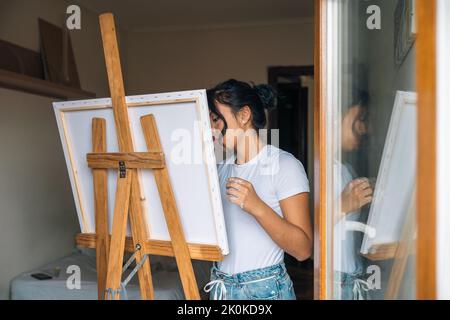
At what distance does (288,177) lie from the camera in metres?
1.70

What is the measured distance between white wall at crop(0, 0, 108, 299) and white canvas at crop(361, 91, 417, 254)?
2434 millimetres

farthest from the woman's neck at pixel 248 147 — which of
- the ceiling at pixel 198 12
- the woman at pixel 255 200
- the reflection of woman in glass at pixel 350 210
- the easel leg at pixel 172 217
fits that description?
the ceiling at pixel 198 12

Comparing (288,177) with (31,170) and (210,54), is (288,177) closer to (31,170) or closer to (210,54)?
(31,170)

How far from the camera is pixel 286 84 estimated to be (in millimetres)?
4938

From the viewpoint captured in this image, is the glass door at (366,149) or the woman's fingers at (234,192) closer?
the glass door at (366,149)

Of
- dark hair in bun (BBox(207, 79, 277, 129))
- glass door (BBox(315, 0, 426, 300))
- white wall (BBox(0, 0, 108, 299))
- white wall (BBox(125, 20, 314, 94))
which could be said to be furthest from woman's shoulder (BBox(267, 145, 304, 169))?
white wall (BBox(125, 20, 314, 94))

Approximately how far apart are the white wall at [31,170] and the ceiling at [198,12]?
0.43 m

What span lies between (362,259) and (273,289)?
51cm

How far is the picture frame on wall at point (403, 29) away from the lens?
40.4 inches

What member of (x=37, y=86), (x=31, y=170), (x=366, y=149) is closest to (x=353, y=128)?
(x=366, y=149)

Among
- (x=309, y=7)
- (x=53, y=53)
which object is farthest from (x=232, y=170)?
(x=309, y=7)

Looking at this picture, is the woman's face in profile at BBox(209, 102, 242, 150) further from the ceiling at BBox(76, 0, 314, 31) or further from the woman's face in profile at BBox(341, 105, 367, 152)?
the ceiling at BBox(76, 0, 314, 31)

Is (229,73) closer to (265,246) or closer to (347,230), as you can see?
(265,246)

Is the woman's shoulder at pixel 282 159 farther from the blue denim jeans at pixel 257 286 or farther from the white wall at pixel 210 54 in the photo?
the white wall at pixel 210 54
